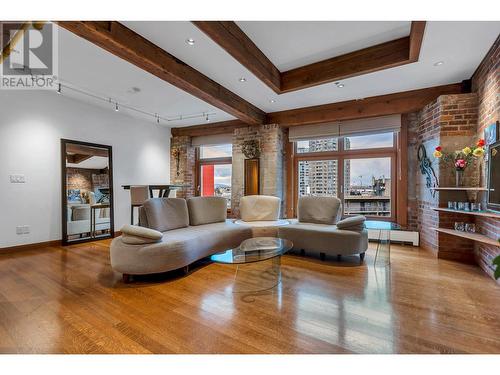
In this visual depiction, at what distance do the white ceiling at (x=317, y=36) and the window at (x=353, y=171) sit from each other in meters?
2.16

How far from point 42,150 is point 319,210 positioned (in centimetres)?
490

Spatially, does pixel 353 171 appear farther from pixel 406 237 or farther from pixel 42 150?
pixel 42 150

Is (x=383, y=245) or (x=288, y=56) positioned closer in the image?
(x=288, y=56)

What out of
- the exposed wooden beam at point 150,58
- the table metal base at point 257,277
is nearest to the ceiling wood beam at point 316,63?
the exposed wooden beam at point 150,58

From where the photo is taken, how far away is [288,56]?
3.24 metres

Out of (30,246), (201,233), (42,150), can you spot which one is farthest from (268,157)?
(30,246)

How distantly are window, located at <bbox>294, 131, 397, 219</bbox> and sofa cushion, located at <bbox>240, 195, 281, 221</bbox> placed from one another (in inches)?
42.3

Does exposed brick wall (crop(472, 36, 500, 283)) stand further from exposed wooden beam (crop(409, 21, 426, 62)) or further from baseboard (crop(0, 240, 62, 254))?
baseboard (crop(0, 240, 62, 254))

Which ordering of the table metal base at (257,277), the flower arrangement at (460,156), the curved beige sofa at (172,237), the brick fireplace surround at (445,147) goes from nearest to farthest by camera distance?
the table metal base at (257,277)
the curved beige sofa at (172,237)
the brick fireplace surround at (445,147)
the flower arrangement at (460,156)

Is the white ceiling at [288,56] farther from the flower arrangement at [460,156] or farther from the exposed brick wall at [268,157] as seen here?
the flower arrangement at [460,156]

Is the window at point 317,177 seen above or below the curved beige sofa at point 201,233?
above

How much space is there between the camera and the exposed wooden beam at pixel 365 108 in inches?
152

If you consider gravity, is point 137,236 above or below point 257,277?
above
